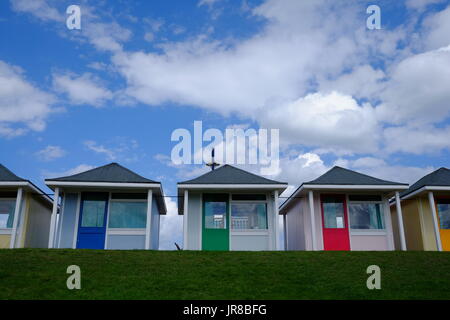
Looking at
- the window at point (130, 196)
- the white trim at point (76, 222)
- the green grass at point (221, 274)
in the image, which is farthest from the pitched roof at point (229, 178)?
the white trim at point (76, 222)

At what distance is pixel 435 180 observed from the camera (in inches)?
746

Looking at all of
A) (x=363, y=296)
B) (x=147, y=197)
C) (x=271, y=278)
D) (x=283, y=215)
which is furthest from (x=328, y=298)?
(x=283, y=215)

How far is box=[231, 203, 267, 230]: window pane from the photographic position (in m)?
18.0

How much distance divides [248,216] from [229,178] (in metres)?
1.67

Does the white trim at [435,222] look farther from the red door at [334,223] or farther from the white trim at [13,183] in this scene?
the white trim at [13,183]

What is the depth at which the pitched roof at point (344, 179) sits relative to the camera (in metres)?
18.0

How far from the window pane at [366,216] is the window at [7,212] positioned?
13313mm

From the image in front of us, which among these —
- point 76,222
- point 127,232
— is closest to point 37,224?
point 76,222

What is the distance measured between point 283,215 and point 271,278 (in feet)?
37.4

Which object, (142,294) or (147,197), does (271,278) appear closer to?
(142,294)

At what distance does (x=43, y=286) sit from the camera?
10.6 meters

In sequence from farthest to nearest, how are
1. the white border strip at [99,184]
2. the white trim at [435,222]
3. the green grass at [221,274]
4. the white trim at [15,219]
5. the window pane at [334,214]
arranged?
the window pane at [334,214] → the white trim at [435,222] → the white border strip at [99,184] → the white trim at [15,219] → the green grass at [221,274]

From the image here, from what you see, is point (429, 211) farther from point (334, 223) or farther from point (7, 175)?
point (7, 175)

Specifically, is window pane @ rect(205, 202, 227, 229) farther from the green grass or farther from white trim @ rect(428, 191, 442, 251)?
white trim @ rect(428, 191, 442, 251)
